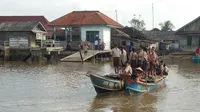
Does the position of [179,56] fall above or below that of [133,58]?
below

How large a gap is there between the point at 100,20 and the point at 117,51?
2067 centimetres

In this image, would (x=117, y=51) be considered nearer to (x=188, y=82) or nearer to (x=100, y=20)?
(x=188, y=82)

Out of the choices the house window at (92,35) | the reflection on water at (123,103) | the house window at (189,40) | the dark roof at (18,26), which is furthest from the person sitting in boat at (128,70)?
the house window at (189,40)

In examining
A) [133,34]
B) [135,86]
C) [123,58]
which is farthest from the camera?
[133,34]

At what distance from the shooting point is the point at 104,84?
1573cm

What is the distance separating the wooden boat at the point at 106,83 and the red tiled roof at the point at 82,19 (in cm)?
2232

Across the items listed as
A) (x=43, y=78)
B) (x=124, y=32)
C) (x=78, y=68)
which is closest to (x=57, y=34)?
(x=124, y=32)

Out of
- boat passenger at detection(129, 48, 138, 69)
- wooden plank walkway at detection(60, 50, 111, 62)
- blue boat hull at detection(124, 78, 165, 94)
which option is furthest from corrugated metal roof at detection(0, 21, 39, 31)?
→ blue boat hull at detection(124, 78, 165, 94)

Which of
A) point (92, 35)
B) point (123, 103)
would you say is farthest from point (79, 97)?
point (92, 35)

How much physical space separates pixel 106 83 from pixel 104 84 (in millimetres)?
93

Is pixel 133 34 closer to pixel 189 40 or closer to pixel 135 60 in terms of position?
pixel 189 40

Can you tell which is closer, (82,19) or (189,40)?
(82,19)

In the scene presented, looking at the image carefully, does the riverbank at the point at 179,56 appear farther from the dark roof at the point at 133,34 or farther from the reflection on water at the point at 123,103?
the reflection on water at the point at 123,103

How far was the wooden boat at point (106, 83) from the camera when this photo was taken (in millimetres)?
15508
